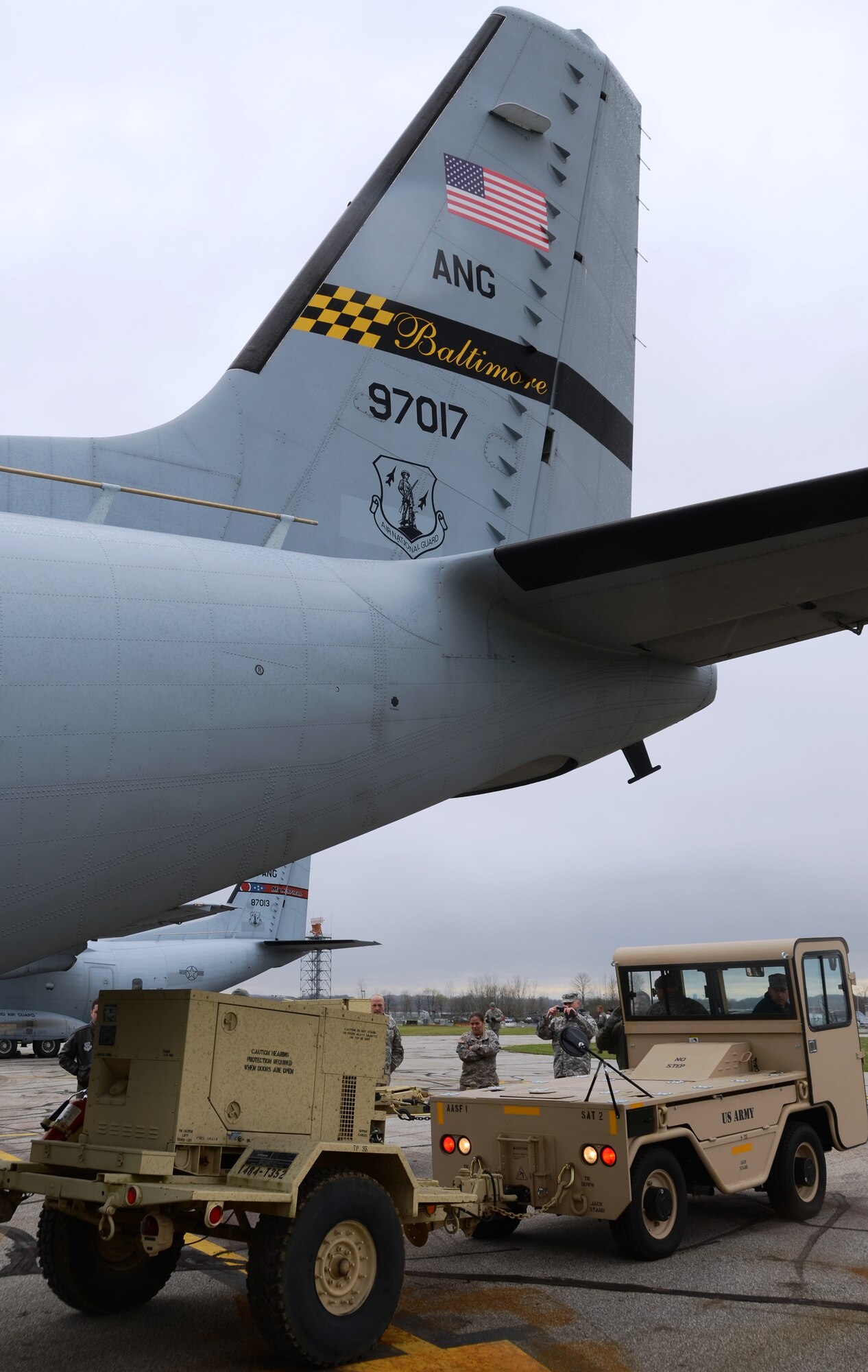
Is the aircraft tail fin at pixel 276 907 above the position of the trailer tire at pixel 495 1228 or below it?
above

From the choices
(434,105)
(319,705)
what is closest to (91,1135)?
(319,705)

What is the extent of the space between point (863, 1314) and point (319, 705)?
14.1 ft

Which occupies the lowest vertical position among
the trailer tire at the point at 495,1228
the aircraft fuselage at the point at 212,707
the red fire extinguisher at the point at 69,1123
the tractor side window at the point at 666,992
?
the trailer tire at the point at 495,1228

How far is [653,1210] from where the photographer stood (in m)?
6.70

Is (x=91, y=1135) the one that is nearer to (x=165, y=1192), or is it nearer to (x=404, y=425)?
(x=165, y=1192)

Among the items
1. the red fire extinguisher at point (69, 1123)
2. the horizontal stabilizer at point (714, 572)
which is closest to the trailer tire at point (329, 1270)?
the red fire extinguisher at point (69, 1123)

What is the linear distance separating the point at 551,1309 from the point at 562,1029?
4.52 meters

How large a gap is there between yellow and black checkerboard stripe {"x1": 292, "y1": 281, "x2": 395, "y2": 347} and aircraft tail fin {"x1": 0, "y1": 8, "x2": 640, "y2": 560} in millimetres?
11

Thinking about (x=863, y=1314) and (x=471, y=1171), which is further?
(x=471, y=1171)

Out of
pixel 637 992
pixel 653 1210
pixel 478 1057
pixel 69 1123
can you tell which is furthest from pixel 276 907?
pixel 69 1123

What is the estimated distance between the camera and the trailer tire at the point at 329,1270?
467cm

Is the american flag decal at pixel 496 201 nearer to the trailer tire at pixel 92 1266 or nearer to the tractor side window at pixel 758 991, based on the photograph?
the tractor side window at pixel 758 991

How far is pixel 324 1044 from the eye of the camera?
18.6ft

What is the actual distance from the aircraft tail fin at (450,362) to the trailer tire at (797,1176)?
4842mm
